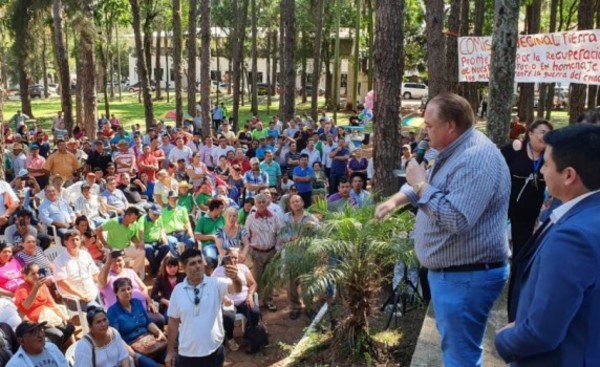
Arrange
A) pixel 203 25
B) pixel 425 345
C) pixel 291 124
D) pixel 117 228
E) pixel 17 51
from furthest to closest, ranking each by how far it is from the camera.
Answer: pixel 17 51 < pixel 291 124 < pixel 203 25 < pixel 117 228 < pixel 425 345

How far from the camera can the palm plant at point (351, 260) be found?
190 inches

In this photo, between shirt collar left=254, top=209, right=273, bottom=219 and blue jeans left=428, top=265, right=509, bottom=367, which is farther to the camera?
shirt collar left=254, top=209, right=273, bottom=219

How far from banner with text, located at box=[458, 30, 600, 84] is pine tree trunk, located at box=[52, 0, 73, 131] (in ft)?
41.4

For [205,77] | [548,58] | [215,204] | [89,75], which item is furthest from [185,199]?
[89,75]

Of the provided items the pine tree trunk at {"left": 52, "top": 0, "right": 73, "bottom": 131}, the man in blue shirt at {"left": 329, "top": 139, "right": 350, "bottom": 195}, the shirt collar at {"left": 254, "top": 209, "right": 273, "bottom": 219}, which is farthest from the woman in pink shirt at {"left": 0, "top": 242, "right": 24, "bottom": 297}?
the pine tree trunk at {"left": 52, "top": 0, "right": 73, "bottom": 131}

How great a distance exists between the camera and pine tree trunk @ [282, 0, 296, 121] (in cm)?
1930

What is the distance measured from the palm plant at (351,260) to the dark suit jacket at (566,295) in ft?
9.39

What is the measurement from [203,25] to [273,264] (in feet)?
42.9

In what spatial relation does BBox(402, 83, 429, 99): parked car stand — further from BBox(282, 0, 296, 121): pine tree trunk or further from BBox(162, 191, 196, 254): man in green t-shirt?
BBox(162, 191, 196, 254): man in green t-shirt

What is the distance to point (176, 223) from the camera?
30.4 ft

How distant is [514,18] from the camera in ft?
22.6

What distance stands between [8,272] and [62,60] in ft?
44.3

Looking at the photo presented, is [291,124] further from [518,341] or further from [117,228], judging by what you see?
[518,341]

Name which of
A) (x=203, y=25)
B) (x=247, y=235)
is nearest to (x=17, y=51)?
(x=203, y=25)
